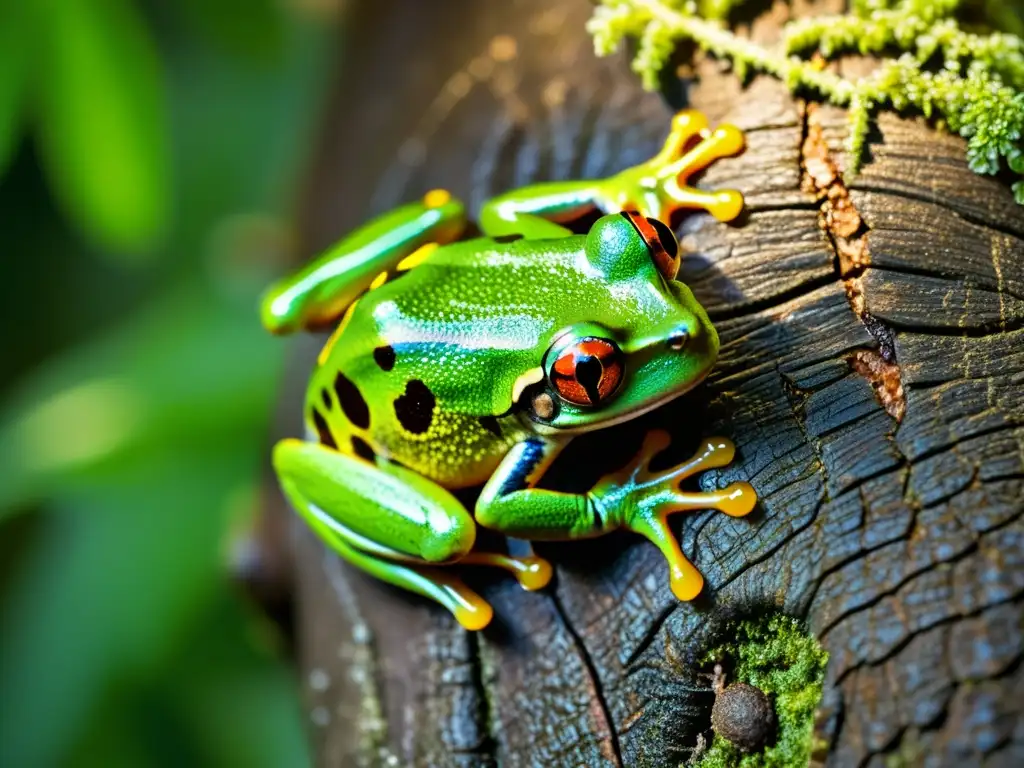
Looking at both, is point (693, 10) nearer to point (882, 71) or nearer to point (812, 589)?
point (882, 71)

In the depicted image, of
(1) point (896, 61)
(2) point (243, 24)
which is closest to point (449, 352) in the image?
(1) point (896, 61)

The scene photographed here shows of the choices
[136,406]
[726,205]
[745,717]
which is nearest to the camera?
[745,717]

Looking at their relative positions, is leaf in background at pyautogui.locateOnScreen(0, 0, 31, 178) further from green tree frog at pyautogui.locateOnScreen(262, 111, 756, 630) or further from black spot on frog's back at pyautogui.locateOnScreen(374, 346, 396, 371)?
black spot on frog's back at pyautogui.locateOnScreen(374, 346, 396, 371)

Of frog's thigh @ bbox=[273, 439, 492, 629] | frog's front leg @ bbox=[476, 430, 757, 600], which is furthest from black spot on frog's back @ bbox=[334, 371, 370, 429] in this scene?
frog's front leg @ bbox=[476, 430, 757, 600]

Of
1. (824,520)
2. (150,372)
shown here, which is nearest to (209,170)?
(150,372)

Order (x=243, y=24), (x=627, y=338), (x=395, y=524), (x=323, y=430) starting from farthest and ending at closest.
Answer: (x=243, y=24)
(x=323, y=430)
(x=395, y=524)
(x=627, y=338)

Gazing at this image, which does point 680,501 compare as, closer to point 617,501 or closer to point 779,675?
point 617,501
